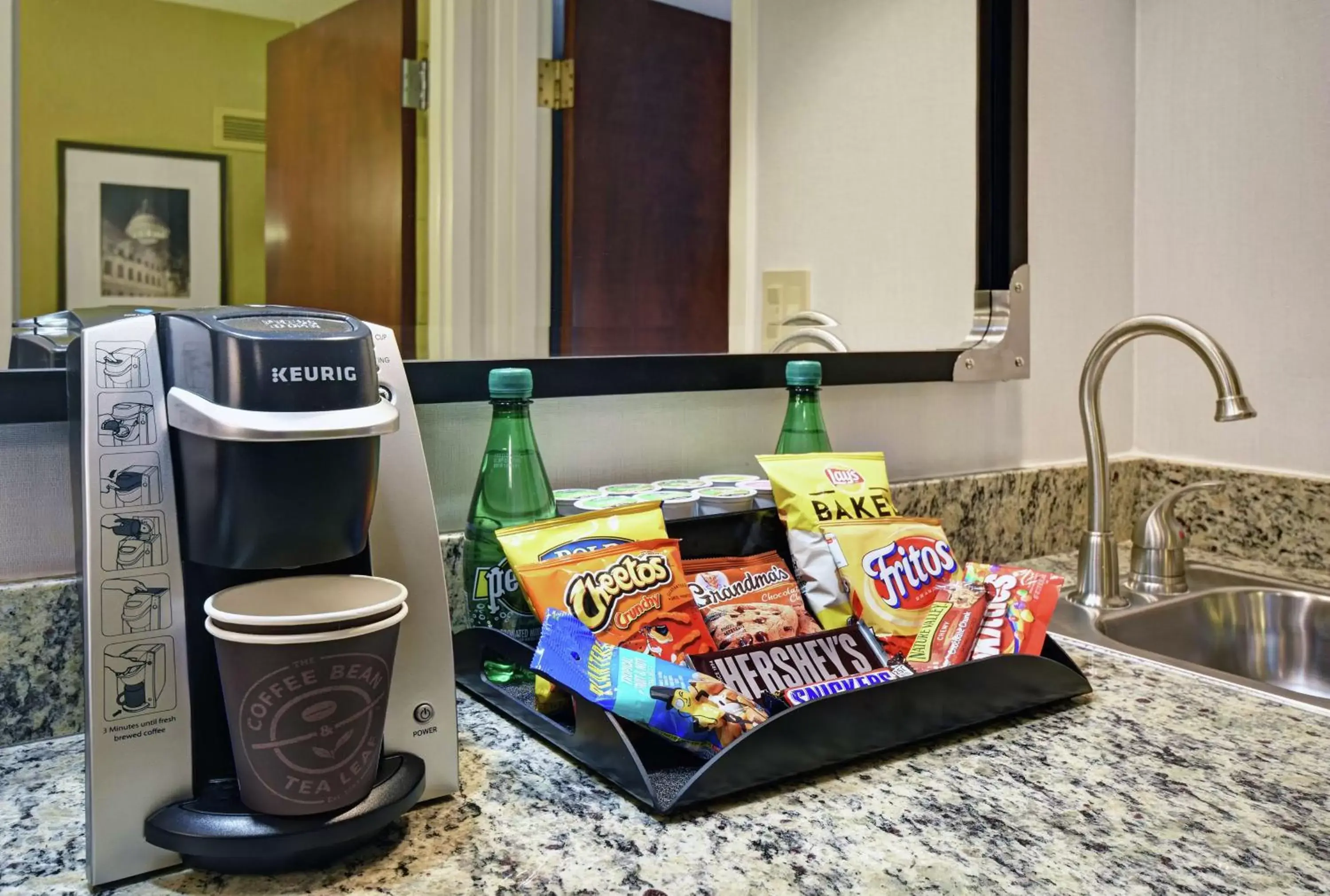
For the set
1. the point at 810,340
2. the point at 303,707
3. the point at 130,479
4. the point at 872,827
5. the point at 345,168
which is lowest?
the point at 872,827

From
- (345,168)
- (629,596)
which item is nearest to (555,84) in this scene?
(345,168)

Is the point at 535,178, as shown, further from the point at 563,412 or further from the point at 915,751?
the point at 915,751

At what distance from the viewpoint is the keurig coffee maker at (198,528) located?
1.79ft

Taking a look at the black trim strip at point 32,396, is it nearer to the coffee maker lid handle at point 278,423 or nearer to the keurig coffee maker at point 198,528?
the keurig coffee maker at point 198,528

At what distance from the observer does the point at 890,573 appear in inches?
37.5

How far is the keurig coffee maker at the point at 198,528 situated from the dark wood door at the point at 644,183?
519 millimetres

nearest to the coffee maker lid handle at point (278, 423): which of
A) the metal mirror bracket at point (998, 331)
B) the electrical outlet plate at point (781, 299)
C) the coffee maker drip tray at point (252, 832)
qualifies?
the coffee maker drip tray at point (252, 832)

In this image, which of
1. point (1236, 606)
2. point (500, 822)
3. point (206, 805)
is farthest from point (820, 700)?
point (1236, 606)

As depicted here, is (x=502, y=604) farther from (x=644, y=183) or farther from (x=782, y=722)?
(x=644, y=183)

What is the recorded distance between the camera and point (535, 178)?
1115 mm

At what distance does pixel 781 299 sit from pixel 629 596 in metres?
0.59

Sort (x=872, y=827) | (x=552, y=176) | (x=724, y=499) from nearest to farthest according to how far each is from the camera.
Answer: (x=872, y=827) → (x=724, y=499) → (x=552, y=176)

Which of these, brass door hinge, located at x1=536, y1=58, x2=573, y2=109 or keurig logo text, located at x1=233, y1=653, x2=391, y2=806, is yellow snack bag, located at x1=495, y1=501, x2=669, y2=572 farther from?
brass door hinge, located at x1=536, y1=58, x2=573, y2=109

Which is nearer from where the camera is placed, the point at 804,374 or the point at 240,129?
the point at 240,129
